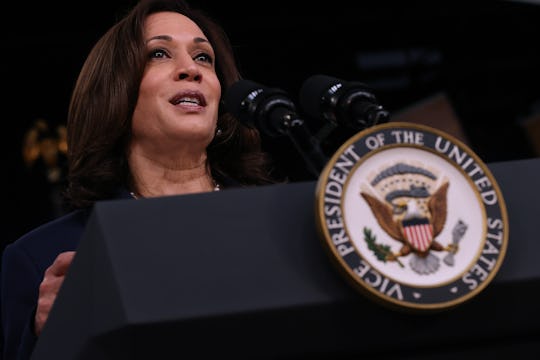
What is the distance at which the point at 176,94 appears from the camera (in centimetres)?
160

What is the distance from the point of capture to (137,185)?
1658 mm

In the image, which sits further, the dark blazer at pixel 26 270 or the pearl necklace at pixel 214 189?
the pearl necklace at pixel 214 189

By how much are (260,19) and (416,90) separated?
1.33m

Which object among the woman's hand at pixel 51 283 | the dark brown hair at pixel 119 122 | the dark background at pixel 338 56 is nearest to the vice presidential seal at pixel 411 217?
the woman's hand at pixel 51 283

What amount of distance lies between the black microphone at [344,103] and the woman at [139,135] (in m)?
0.49

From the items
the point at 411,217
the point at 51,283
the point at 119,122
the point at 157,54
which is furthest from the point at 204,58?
the point at 411,217

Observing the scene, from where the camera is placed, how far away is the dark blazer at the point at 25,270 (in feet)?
4.86

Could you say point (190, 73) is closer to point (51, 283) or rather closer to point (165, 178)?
point (165, 178)

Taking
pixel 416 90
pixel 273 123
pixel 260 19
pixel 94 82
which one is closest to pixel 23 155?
pixel 260 19

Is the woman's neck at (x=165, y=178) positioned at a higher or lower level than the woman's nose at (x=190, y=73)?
lower

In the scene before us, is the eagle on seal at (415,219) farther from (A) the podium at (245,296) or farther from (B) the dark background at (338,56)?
(B) the dark background at (338,56)

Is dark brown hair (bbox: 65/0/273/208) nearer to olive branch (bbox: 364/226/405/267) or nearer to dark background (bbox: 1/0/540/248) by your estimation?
olive branch (bbox: 364/226/405/267)

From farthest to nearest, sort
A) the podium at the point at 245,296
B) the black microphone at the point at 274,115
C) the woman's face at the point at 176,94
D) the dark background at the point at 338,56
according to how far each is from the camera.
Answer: the dark background at the point at 338,56 → the woman's face at the point at 176,94 → the black microphone at the point at 274,115 → the podium at the point at 245,296

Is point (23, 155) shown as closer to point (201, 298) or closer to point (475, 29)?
point (475, 29)
